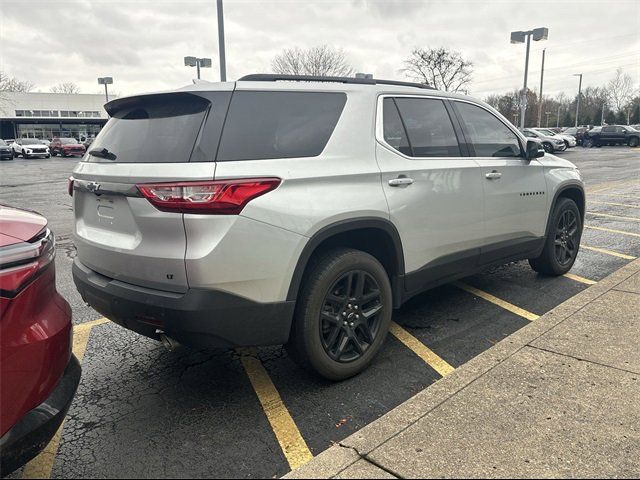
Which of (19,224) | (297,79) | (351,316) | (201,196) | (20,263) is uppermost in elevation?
(297,79)

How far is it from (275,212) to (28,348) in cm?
129

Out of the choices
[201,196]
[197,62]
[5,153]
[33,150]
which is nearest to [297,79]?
[201,196]

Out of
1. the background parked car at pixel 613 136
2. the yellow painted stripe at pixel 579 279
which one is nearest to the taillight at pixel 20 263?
the yellow painted stripe at pixel 579 279

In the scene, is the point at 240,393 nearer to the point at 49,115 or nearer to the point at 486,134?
the point at 486,134

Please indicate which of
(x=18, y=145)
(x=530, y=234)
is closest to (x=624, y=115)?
(x=18, y=145)

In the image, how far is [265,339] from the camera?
2824 millimetres

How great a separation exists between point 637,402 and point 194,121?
2.95 metres

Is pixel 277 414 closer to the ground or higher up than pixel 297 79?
closer to the ground

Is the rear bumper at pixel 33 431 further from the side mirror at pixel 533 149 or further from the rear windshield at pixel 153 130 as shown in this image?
the side mirror at pixel 533 149

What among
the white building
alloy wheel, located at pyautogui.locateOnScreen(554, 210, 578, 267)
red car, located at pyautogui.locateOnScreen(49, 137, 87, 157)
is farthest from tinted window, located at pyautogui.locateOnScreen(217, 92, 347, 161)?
the white building

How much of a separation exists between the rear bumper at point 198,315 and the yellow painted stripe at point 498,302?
2.50 meters

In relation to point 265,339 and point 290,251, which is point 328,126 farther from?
point 265,339

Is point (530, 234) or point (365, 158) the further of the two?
point (530, 234)

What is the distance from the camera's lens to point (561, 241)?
542cm
